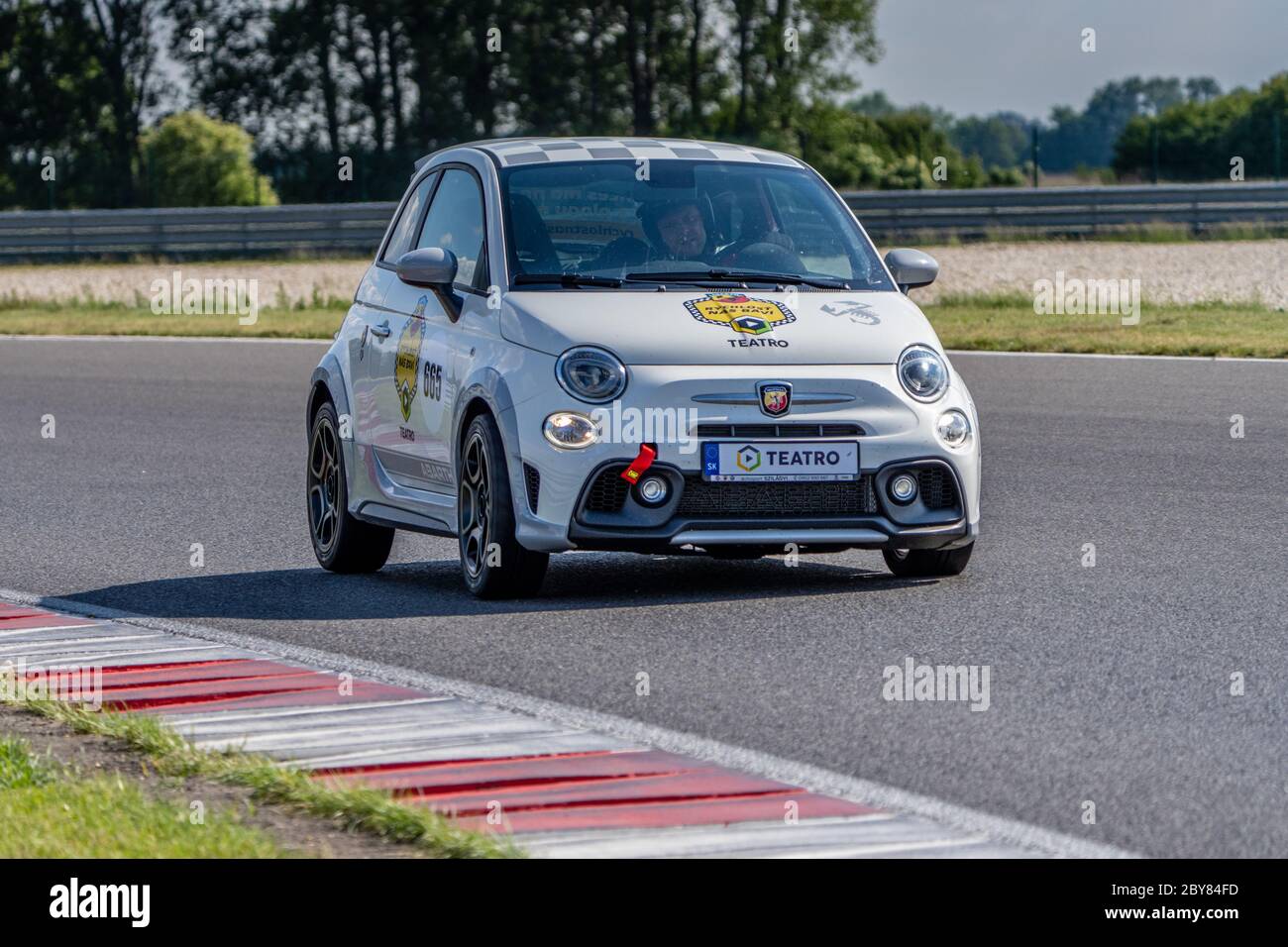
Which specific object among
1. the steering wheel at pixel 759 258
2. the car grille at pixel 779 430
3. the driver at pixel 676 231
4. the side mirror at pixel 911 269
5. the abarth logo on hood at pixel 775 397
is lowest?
the car grille at pixel 779 430

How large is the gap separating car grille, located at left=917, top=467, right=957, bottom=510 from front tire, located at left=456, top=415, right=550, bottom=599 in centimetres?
143

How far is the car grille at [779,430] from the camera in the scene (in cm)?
835

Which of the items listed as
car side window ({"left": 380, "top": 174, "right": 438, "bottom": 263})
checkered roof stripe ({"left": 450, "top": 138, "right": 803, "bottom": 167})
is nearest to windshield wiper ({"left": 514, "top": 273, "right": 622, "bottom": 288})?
checkered roof stripe ({"left": 450, "top": 138, "right": 803, "bottom": 167})

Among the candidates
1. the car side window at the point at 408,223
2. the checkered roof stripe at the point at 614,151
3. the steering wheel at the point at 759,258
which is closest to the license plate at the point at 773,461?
the steering wheel at the point at 759,258

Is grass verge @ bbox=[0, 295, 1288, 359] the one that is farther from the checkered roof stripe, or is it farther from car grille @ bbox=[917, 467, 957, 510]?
car grille @ bbox=[917, 467, 957, 510]

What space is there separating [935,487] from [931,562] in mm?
577

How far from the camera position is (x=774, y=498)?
841cm

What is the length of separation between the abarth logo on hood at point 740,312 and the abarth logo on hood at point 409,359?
4.17ft

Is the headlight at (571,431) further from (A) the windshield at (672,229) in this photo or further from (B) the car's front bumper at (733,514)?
(A) the windshield at (672,229)

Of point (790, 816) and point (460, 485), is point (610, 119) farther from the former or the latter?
point (790, 816)

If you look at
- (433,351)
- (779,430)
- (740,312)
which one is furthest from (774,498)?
(433,351)

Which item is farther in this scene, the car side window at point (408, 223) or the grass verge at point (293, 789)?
the car side window at point (408, 223)

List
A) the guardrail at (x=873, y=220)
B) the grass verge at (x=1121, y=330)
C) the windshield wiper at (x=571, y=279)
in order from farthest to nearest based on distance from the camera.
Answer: the guardrail at (x=873, y=220) → the grass verge at (x=1121, y=330) → the windshield wiper at (x=571, y=279)
